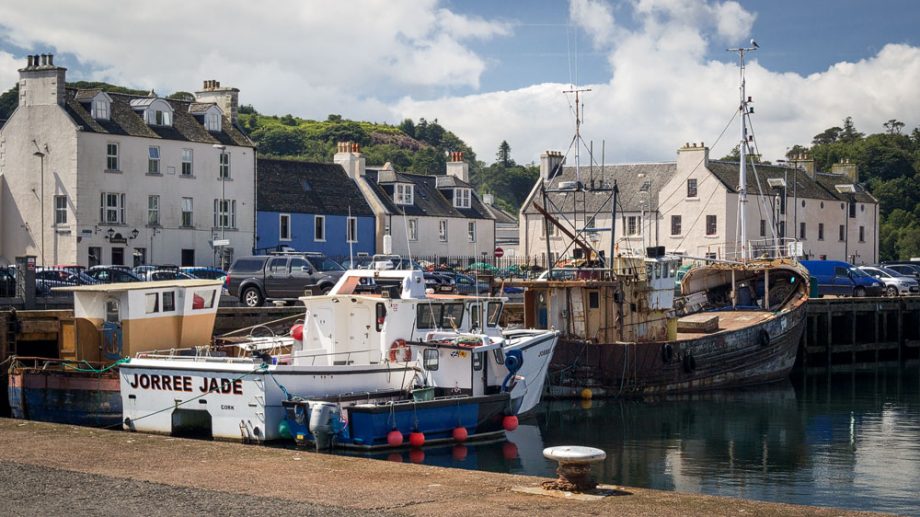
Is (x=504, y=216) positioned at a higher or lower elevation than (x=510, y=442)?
higher

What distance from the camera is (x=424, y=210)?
67938mm

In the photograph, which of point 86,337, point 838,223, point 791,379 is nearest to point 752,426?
point 791,379

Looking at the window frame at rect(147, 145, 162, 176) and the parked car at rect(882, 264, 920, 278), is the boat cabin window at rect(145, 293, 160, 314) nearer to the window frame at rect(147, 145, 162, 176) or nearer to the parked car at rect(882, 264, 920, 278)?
the window frame at rect(147, 145, 162, 176)

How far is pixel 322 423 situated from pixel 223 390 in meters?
2.08

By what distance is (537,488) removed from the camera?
14594mm

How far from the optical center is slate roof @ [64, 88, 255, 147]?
52750 mm

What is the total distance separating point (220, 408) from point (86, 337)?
5.19 meters

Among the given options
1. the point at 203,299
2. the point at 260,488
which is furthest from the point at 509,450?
the point at 260,488

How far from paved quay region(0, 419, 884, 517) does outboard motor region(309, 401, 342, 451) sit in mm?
→ 3486

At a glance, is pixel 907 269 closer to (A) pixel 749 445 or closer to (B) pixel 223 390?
(A) pixel 749 445

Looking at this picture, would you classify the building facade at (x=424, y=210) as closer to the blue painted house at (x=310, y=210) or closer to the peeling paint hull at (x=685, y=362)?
the blue painted house at (x=310, y=210)

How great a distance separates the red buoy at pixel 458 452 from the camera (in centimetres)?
2320

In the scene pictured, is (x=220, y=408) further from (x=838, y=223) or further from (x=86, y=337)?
(x=838, y=223)

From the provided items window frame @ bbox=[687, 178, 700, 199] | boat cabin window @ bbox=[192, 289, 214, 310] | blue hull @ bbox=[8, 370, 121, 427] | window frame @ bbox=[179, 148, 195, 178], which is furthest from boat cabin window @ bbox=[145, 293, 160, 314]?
window frame @ bbox=[687, 178, 700, 199]
